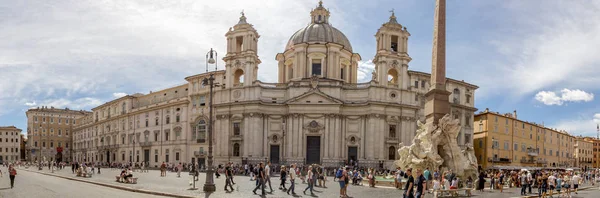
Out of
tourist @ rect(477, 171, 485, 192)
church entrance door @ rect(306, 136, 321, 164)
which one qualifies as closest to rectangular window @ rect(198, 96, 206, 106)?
church entrance door @ rect(306, 136, 321, 164)

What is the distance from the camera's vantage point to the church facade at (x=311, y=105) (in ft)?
168

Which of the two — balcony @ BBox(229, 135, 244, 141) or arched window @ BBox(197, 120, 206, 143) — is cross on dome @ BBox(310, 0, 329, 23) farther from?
arched window @ BBox(197, 120, 206, 143)

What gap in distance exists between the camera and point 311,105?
168 ft

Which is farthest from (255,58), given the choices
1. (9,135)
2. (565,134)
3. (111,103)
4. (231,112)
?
(9,135)

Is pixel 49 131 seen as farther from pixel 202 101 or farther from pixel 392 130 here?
pixel 392 130

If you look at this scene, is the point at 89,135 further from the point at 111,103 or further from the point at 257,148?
the point at 257,148

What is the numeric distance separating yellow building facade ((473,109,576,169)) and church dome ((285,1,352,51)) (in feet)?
65.6

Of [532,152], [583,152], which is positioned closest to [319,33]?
[532,152]

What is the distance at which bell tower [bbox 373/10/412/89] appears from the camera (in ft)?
172

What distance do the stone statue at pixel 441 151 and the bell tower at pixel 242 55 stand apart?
99.9 feet

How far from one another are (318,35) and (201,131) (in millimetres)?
17830

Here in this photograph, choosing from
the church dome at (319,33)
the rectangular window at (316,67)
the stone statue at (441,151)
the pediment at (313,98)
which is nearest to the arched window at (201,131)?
the pediment at (313,98)

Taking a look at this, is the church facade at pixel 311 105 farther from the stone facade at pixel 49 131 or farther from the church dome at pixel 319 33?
the stone facade at pixel 49 131

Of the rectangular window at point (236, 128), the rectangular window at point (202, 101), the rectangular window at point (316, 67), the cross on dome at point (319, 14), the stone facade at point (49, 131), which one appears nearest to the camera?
the rectangular window at point (236, 128)
